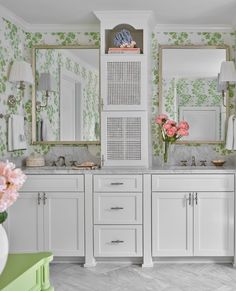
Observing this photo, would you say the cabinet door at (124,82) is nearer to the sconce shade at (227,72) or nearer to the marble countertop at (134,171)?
the marble countertop at (134,171)

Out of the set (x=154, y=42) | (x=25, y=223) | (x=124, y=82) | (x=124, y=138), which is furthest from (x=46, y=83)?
(x=25, y=223)

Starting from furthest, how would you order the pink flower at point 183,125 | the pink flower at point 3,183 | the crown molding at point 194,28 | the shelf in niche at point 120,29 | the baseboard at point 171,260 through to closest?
the crown molding at point 194,28 → the pink flower at point 183,125 → the shelf in niche at point 120,29 → the baseboard at point 171,260 → the pink flower at point 3,183

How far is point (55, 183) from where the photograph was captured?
158 inches

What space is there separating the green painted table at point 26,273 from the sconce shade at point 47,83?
2734 millimetres

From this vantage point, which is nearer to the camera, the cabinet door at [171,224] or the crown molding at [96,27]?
the cabinet door at [171,224]

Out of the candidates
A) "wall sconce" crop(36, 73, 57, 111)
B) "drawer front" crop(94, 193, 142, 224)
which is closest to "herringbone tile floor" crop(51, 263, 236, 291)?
"drawer front" crop(94, 193, 142, 224)

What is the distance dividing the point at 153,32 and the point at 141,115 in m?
0.97

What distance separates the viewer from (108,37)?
14.0 ft

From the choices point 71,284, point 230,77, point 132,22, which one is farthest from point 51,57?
point 71,284

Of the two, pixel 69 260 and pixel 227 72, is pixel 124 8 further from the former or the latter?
pixel 69 260

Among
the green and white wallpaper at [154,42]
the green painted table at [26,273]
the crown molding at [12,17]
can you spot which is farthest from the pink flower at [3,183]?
the green and white wallpaper at [154,42]

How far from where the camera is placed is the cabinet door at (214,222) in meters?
3.99

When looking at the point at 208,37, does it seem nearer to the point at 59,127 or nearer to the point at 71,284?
the point at 59,127

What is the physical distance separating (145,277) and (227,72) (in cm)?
208
